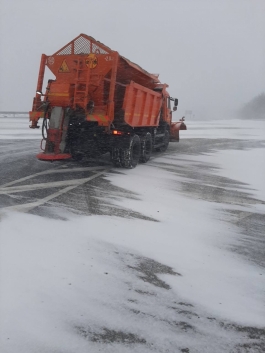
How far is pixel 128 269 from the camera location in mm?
3725

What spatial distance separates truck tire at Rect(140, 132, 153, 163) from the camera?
448 inches

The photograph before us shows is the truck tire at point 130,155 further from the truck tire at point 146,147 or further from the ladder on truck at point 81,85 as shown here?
the ladder on truck at point 81,85

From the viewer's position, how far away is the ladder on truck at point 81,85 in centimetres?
880

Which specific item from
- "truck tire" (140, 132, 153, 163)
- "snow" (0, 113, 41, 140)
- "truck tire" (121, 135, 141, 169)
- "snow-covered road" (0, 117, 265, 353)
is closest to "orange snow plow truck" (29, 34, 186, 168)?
"truck tire" (121, 135, 141, 169)

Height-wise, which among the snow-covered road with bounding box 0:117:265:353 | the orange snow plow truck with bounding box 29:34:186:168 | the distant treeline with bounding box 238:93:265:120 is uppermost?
the distant treeline with bounding box 238:93:265:120

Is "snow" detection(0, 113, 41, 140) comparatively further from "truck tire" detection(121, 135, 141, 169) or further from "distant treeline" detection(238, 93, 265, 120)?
"distant treeline" detection(238, 93, 265, 120)

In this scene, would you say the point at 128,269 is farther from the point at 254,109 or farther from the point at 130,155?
the point at 254,109

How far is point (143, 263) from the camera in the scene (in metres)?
3.91

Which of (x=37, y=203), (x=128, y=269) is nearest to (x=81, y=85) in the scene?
(x=37, y=203)

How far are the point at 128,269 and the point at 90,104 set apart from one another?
6176 millimetres

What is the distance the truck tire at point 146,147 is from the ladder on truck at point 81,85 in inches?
117

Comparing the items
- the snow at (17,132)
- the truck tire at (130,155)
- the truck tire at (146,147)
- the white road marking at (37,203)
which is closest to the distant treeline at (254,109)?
the snow at (17,132)

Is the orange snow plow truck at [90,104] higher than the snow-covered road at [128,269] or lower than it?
higher

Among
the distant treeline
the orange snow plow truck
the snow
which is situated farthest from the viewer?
the distant treeline
